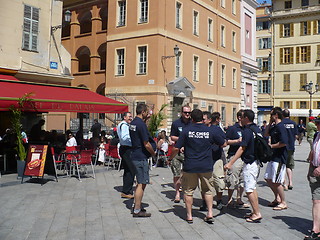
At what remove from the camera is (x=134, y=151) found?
242 inches

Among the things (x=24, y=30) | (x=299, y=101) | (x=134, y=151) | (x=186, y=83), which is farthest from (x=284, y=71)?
(x=134, y=151)

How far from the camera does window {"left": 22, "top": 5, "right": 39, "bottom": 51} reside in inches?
605

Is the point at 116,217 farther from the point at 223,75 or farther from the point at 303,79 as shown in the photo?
the point at 303,79

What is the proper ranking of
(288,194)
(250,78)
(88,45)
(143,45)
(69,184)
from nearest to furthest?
(288,194), (69,184), (143,45), (88,45), (250,78)

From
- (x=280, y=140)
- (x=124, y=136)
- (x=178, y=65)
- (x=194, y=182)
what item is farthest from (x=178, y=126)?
(x=178, y=65)

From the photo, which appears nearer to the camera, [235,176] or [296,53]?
[235,176]

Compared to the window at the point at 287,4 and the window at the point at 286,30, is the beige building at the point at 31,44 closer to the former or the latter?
the window at the point at 286,30

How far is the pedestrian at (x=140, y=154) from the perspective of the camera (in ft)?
19.5

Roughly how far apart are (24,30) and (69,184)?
9.38 metres

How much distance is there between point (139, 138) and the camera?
19.9ft

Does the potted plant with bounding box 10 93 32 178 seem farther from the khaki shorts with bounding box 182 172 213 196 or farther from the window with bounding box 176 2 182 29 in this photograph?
the window with bounding box 176 2 182 29

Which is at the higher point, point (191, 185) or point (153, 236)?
point (191, 185)

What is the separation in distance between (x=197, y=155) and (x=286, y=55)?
1725 inches

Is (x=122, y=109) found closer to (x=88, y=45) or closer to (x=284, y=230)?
(x=284, y=230)
